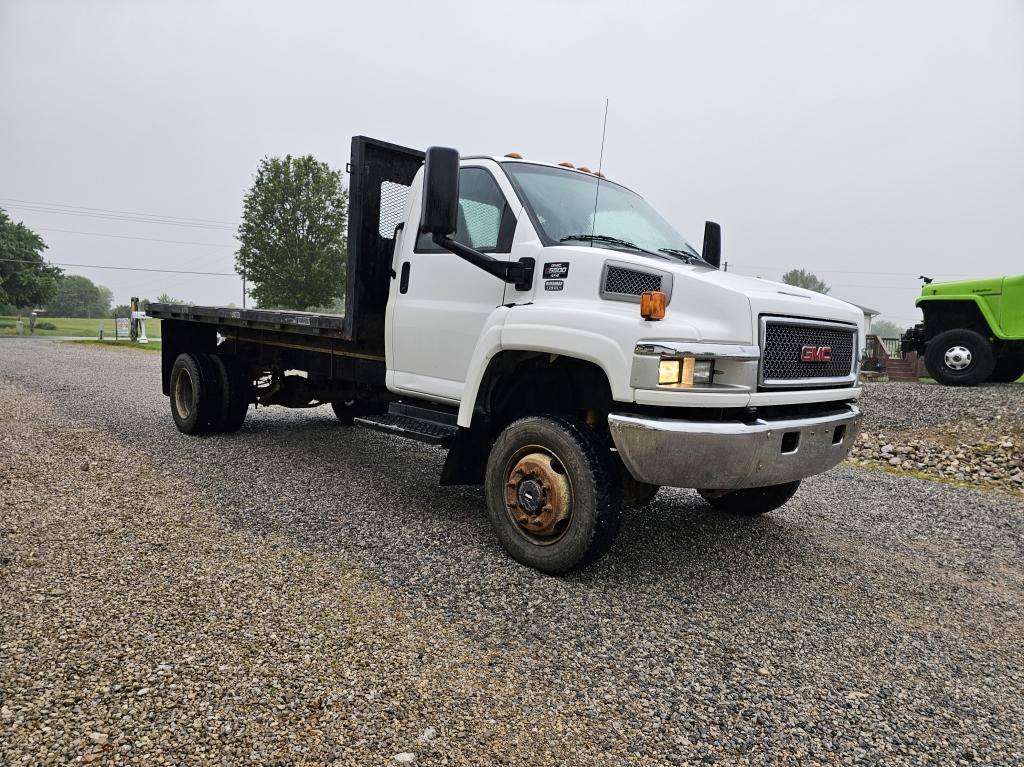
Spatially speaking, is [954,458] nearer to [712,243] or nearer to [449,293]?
[712,243]

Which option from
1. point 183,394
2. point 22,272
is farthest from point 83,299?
point 183,394

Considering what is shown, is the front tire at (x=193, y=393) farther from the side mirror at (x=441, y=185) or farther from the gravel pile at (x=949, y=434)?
the gravel pile at (x=949, y=434)

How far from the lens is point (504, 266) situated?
4.00m

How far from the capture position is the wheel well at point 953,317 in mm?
11719

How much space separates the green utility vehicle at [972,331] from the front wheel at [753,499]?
8.71 m

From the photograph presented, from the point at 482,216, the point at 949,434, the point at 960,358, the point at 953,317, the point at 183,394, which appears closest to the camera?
the point at 482,216

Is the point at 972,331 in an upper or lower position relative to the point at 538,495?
upper

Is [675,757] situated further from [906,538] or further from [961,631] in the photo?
[906,538]

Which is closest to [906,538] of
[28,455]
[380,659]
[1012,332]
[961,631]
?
[961,631]

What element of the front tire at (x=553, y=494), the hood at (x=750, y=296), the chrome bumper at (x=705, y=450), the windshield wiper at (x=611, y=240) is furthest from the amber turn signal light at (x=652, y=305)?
the windshield wiper at (x=611, y=240)

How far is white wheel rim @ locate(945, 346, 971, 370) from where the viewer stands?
1170 cm

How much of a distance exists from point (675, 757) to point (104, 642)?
2268mm

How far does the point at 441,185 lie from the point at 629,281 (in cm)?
112

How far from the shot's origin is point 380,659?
2.84 metres
